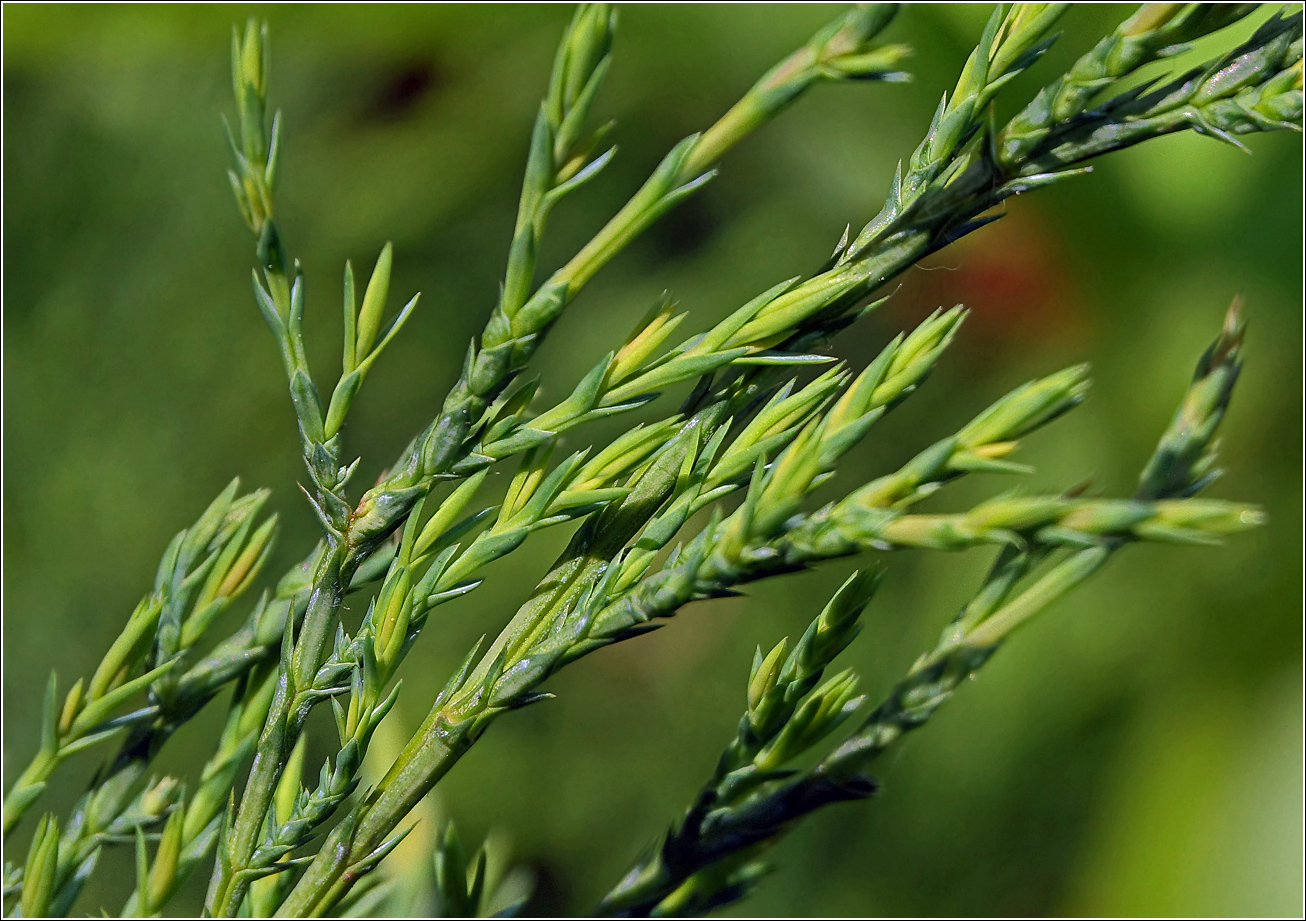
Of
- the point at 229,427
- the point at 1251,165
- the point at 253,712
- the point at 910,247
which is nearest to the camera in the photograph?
the point at 910,247

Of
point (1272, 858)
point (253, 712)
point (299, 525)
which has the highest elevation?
point (299, 525)

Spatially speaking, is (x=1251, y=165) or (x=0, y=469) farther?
(x=1251, y=165)

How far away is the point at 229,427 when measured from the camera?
982 millimetres

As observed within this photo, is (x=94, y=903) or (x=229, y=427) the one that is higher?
(x=229, y=427)

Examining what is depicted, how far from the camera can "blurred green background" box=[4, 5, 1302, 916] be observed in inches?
37.7

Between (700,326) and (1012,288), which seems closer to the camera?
(700,326)

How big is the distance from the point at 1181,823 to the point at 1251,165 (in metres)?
0.87

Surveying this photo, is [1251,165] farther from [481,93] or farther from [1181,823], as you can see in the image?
[481,93]

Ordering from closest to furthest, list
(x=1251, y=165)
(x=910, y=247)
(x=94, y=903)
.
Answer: (x=910, y=247)
(x=94, y=903)
(x=1251, y=165)

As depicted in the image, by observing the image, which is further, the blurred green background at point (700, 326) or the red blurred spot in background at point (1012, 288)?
the red blurred spot in background at point (1012, 288)

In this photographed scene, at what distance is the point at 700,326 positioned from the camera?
41.6 inches

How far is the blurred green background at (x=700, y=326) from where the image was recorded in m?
0.96

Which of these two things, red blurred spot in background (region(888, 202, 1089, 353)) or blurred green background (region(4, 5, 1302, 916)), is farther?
red blurred spot in background (region(888, 202, 1089, 353))

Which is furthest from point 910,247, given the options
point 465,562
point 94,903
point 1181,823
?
point 1181,823
